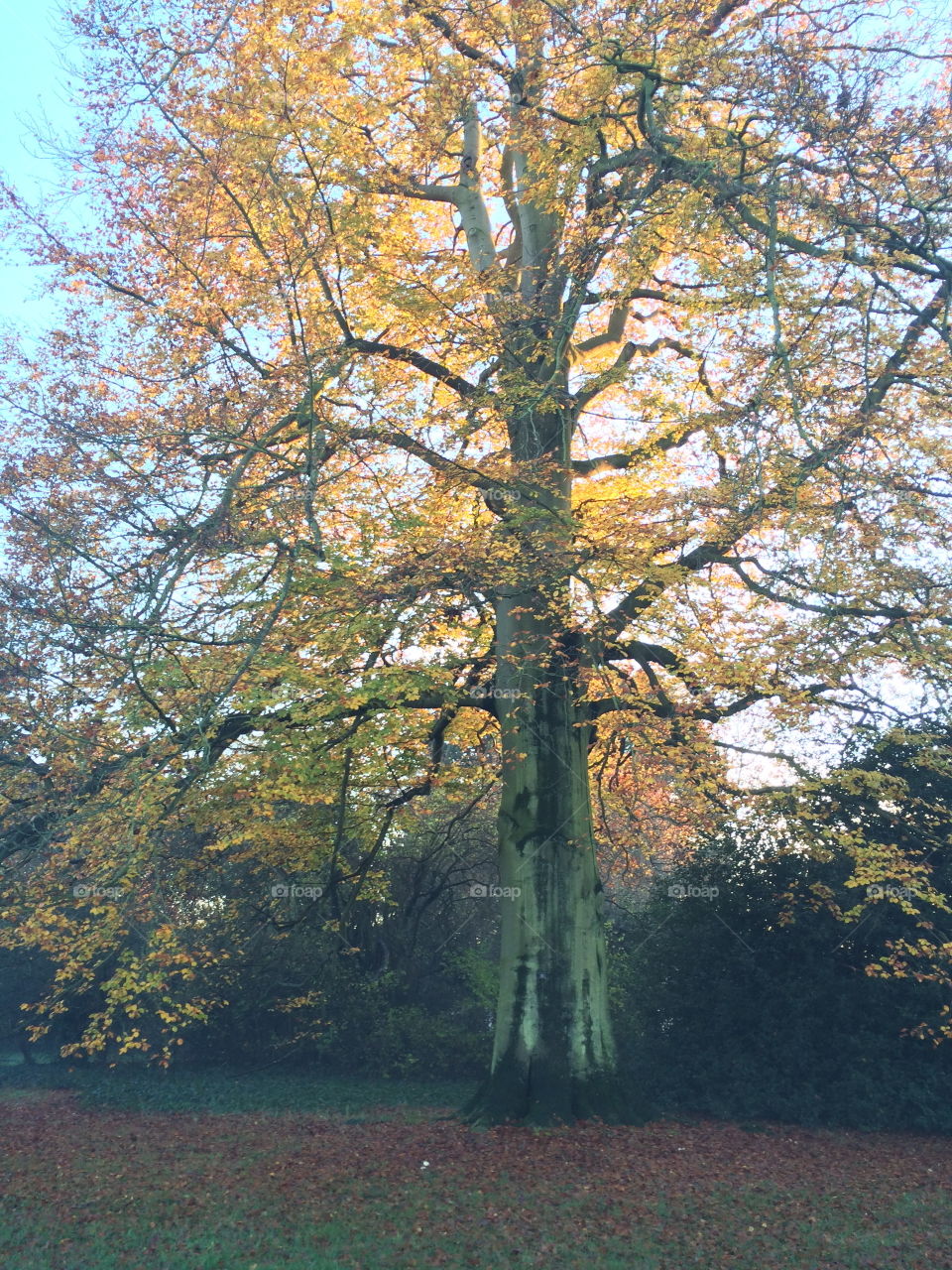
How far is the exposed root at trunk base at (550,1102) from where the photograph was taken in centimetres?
1048

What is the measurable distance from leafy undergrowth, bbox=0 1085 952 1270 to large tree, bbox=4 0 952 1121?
55.0 inches

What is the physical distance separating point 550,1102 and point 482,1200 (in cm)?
223

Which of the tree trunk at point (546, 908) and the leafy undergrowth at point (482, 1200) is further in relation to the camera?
the tree trunk at point (546, 908)

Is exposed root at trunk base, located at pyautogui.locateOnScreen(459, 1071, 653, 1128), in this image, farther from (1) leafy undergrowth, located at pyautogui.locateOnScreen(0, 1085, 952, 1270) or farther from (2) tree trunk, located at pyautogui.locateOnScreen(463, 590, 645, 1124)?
(1) leafy undergrowth, located at pyautogui.locateOnScreen(0, 1085, 952, 1270)

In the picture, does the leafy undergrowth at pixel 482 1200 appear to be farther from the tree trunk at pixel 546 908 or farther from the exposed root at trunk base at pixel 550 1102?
the tree trunk at pixel 546 908

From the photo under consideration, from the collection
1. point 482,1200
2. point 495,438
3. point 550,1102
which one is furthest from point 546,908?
point 495,438

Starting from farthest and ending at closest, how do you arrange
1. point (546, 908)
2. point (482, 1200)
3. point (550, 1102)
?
1. point (546, 908)
2. point (550, 1102)
3. point (482, 1200)

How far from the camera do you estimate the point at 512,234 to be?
14.8m

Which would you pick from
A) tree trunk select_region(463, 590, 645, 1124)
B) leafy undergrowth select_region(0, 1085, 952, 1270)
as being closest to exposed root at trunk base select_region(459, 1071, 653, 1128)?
tree trunk select_region(463, 590, 645, 1124)

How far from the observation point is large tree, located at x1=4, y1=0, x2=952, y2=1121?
8.08 metres

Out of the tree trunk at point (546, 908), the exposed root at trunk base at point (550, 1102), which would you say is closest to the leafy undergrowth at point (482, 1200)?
the exposed root at trunk base at point (550, 1102)

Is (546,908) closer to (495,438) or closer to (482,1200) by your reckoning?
(482,1200)

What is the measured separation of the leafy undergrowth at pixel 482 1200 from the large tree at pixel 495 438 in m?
1.40

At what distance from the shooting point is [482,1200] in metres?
8.45
